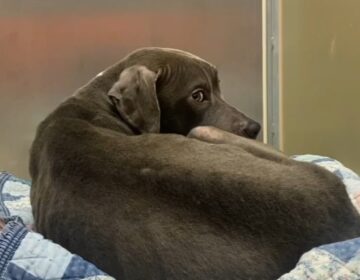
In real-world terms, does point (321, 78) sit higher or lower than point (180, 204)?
lower

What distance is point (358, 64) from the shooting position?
8.11ft

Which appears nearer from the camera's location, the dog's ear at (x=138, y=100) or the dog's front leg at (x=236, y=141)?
the dog's front leg at (x=236, y=141)

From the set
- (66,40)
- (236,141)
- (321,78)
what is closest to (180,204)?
(236,141)

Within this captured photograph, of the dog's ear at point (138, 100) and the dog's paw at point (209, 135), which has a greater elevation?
the dog's ear at point (138, 100)

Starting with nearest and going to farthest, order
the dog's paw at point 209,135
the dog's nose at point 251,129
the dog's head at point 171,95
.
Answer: the dog's paw at point 209,135 → the dog's head at point 171,95 → the dog's nose at point 251,129

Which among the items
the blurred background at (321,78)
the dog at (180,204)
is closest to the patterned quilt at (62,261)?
the dog at (180,204)

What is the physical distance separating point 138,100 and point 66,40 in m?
1.06

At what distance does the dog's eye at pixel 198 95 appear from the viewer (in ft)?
6.41

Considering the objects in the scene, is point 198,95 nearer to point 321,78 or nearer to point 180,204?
point 180,204

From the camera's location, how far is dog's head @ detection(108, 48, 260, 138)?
5.82 ft

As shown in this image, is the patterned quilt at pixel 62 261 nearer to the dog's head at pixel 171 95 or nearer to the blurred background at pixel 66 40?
the dog's head at pixel 171 95

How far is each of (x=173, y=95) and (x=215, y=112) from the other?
0.14 metres

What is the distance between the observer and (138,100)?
1777 mm

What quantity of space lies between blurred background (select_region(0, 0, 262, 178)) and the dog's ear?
3.10 feet
